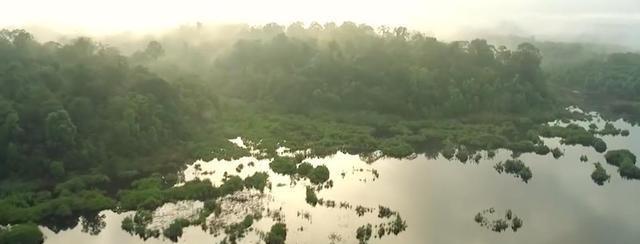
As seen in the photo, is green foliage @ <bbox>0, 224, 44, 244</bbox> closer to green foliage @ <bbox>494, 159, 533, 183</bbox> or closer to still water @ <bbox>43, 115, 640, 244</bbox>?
still water @ <bbox>43, 115, 640, 244</bbox>

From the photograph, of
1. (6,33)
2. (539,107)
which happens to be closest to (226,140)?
(6,33)

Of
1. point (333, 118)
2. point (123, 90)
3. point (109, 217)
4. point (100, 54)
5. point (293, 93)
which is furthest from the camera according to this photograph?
point (293, 93)

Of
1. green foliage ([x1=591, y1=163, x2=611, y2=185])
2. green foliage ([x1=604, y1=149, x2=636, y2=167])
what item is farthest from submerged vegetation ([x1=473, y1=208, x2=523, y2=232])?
green foliage ([x1=604, y1=149, x2=636, y2=167])

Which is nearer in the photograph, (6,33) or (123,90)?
(123,90)

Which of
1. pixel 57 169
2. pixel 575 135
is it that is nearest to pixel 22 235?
pixel 57 169

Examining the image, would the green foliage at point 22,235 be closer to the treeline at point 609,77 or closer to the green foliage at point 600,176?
the green foliage at point 600,176

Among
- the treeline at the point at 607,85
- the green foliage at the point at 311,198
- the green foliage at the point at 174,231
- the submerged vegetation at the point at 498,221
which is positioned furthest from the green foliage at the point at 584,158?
the green foliage at the point at 174,231

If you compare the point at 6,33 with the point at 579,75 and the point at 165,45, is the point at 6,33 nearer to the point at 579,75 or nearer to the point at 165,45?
the point at 165,45
